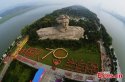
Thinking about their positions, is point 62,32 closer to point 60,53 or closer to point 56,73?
point 60,53

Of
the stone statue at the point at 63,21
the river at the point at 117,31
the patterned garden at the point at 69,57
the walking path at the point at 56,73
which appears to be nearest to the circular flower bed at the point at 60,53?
the patterned garden at the point at 69,57

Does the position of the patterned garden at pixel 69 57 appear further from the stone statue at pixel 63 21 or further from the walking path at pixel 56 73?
the stone statue at pixel 63 21

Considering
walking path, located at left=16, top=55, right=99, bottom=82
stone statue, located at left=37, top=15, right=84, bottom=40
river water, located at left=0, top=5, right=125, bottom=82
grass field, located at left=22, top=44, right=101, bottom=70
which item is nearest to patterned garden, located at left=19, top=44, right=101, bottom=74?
grass field, located at left=22, top=44, right=101, bottom=70

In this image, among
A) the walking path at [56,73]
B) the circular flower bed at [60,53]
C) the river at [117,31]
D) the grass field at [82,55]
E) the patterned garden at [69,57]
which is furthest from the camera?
the river at [117,31]

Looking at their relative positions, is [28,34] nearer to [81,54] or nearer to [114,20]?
[81,54]

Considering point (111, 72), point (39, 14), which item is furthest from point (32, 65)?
point (39, 14)

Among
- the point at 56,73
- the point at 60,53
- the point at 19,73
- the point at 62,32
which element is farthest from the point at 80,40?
the point at 19,73
